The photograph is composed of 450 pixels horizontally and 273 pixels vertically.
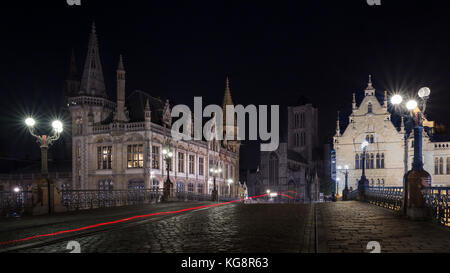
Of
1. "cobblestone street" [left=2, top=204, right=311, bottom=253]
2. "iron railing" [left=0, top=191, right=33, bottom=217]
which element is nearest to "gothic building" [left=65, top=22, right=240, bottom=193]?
"iron railing" [left=0, top=191, right=33, bottom=217]

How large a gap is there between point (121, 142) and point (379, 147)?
3865cm

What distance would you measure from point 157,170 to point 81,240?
107ft

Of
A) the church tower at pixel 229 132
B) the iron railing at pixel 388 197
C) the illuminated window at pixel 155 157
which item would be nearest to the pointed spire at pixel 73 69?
the church tower at pixel 229 132

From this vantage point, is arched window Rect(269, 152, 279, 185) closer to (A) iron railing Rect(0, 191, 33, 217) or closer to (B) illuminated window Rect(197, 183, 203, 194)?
(B) illuminated window Rect(197, 183, 203, 194)

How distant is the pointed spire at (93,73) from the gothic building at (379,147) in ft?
118

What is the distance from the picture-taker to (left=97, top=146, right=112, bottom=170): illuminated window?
136 feet

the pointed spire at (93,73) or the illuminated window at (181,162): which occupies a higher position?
the pointed spire at (93,73)

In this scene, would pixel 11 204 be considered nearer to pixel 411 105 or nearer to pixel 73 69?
pixel 411 105

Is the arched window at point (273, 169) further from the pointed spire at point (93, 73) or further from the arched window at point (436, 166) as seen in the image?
the pointed spire at point (93, 73)

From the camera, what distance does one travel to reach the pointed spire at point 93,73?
46531mm

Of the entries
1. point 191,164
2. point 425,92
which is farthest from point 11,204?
point 191,164
